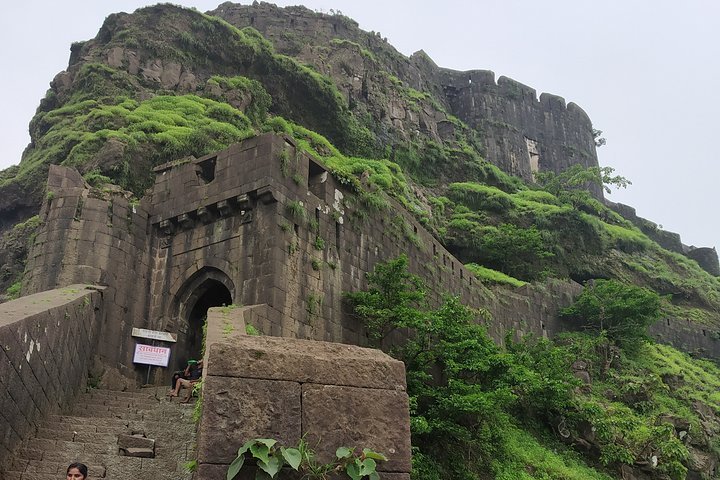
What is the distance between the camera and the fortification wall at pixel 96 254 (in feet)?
49.3

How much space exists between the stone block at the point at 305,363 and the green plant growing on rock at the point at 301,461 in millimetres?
467

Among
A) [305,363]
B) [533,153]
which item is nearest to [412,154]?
[533,153]

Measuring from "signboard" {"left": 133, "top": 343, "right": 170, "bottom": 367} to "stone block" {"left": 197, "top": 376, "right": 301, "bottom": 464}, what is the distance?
457 inches

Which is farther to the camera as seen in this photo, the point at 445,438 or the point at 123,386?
the point at 445,438

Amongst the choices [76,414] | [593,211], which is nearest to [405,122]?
[593,211]

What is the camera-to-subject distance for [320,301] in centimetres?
1611

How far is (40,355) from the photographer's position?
977cm

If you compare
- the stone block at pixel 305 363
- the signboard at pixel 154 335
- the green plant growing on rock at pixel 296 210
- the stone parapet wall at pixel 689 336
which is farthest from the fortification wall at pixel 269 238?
the stone parapet wall at pixel 689 336

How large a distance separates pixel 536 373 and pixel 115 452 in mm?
13822

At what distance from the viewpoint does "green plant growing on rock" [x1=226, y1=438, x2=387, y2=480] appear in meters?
4.26

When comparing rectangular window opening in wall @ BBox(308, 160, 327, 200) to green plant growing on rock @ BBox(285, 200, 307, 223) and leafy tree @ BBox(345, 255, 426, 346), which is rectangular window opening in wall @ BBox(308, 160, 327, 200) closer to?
green plant growing on rock @ BBox(285, 200, 307, 223)

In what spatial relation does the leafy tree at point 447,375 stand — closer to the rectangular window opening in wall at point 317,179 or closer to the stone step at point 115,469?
the rectangular window opening in wall at point 317,179

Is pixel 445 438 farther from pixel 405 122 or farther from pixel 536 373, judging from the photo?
pixel 405 122

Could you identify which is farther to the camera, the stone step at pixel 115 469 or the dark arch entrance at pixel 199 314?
the dark arch entrance at pixel 199 314
